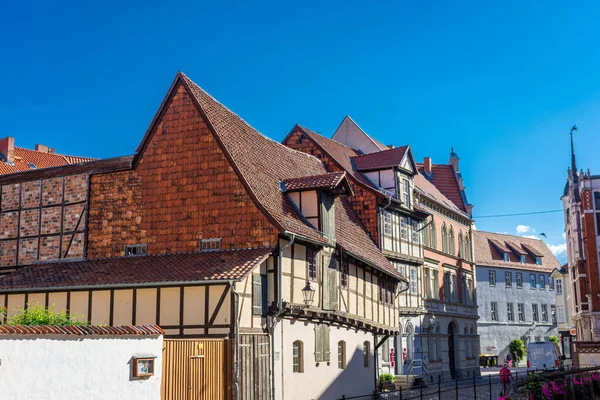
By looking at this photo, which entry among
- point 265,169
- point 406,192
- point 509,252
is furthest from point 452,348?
point 509,252

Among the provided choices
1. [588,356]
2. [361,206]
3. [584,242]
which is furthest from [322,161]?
[584,242]

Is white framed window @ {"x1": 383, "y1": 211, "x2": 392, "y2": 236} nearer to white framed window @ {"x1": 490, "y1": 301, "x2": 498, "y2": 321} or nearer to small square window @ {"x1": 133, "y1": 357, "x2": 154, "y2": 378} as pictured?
small square window @ {"x1": 133, "y1": 357, "x2": 154, "y2": 378}

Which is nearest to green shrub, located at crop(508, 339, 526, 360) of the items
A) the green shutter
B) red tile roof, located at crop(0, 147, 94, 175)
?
red tile roof, located at crop(0, 147, 94, 175)

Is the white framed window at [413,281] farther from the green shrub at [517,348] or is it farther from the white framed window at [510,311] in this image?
the white framed window at [510,311]

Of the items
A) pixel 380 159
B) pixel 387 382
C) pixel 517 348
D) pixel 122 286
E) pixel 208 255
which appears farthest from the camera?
pixel 517 348

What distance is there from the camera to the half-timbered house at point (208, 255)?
20.5 m

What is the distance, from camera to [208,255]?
72.9ft

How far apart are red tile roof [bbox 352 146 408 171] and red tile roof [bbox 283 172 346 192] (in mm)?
10909

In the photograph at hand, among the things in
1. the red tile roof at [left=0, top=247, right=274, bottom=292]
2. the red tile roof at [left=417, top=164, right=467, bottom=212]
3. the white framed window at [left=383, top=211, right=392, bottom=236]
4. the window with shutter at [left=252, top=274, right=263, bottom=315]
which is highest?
the red tile roof at [left=417, top=164, right=467, bottom=212]

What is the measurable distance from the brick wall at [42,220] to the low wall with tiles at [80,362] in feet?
35.2

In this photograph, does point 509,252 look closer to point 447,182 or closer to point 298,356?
point 447,182

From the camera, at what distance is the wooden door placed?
1759cm

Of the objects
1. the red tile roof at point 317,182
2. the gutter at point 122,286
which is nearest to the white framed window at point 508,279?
the red tile roof at point 317,182

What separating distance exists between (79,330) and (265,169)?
12263 mm
